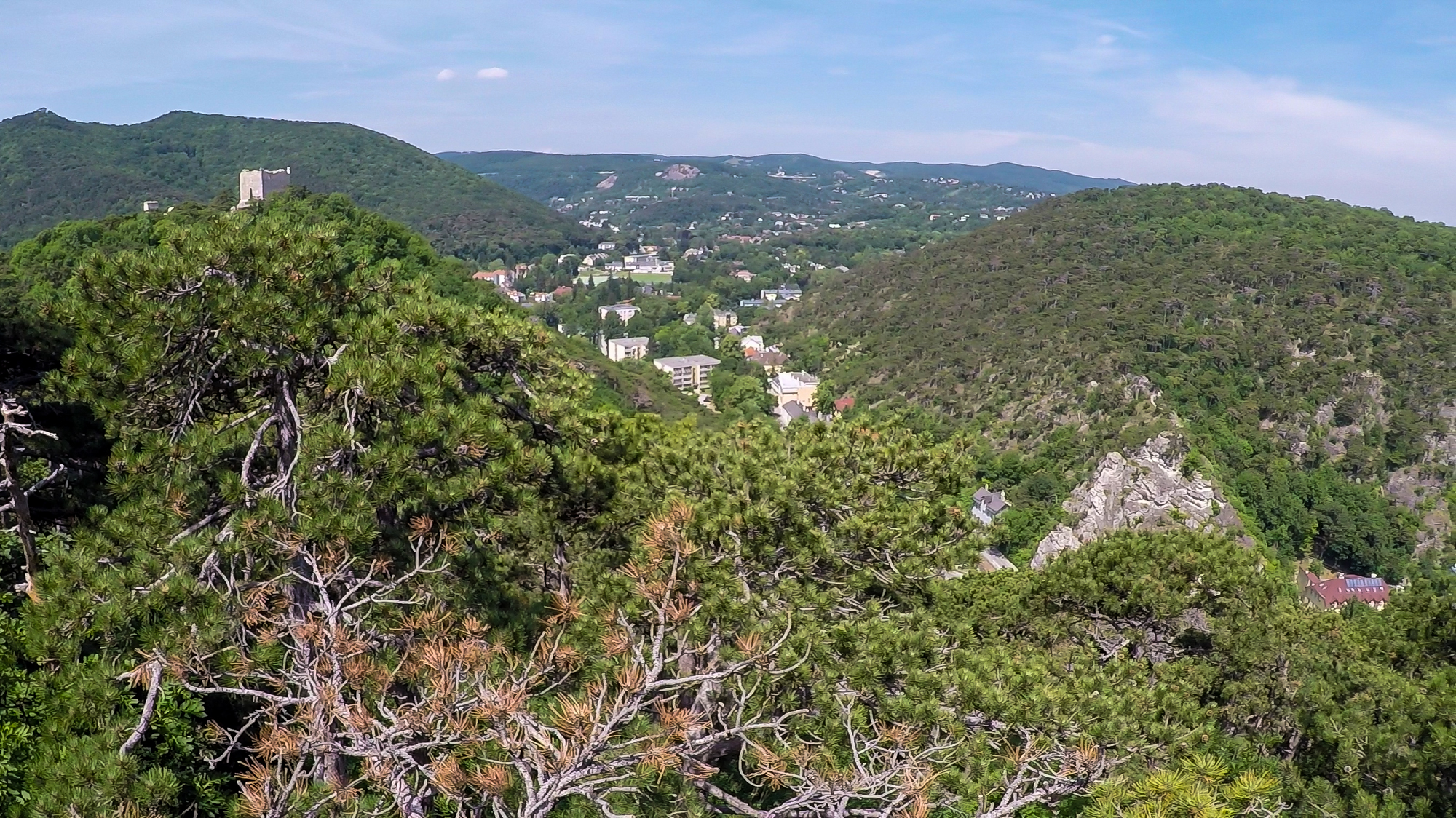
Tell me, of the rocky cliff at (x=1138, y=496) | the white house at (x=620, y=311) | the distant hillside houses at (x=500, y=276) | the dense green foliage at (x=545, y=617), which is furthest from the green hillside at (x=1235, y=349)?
the distant hillside houses at (x=500, y=276)

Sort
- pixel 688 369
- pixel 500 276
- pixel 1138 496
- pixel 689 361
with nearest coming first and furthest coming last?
pixel 1138 496
pixel 688 369
pixel 689 361
pixel 500 276

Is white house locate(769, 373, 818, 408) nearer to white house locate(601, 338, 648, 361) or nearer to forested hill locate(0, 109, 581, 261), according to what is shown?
white house locate(601, 338, 648, 361)

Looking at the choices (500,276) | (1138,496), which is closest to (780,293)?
(500,276)

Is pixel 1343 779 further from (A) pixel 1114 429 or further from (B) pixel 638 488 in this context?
(A) pixel 1114 429

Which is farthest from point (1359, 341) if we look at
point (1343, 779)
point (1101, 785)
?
point (1101, 785)

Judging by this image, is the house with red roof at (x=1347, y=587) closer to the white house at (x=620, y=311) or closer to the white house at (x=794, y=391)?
the white house at (x=794, y=391)

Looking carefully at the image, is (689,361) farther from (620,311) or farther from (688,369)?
(620,311)

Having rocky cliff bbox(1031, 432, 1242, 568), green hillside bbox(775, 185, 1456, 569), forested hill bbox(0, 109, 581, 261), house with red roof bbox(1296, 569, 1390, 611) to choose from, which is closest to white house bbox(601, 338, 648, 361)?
green hillside bbox(775, 185, 1456, 569)
